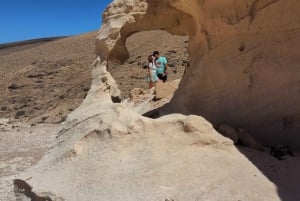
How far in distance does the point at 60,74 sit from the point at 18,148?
18.0m

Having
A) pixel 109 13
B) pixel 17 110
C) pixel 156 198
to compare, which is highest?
pixel 109 13

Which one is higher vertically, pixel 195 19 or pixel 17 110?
pixel 195 19

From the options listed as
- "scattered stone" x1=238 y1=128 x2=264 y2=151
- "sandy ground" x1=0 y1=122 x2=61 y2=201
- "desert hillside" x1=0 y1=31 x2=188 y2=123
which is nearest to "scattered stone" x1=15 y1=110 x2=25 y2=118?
"desert hillside" x1=0 y1=31 x2=188 y2=123

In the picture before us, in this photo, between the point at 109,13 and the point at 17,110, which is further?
the point at 17,110

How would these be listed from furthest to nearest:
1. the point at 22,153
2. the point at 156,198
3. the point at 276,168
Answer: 1. the point at 22,153
2. the point at 276,168
3. the point at 156,198

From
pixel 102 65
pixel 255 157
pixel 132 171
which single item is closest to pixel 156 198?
pixel 132 171

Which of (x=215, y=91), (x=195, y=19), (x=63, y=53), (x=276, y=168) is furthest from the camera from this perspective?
(x=63, y=53)

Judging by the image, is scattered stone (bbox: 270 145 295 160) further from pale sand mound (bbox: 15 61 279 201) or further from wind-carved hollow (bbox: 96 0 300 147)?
pale sand mound (bbox: 15 61 279 201)

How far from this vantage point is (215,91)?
6.80 metres

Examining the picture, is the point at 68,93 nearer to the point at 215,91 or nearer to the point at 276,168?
the point at 215,91

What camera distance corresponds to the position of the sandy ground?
32.6ft

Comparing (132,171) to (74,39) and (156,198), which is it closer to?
(156,198)

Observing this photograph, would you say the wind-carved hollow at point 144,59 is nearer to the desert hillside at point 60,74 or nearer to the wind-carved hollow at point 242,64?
the desert hillside at point 60,74

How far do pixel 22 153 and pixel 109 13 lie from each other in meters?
6.00
